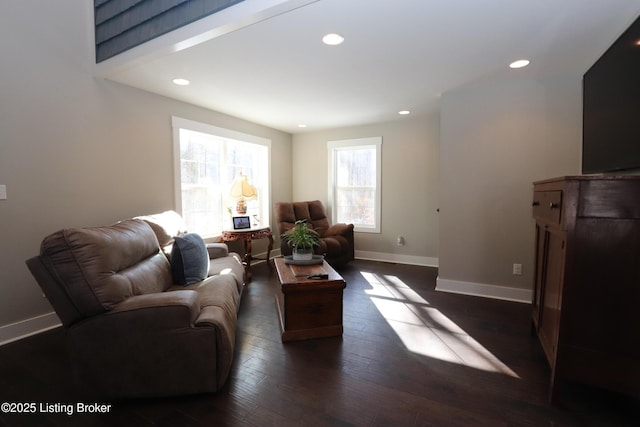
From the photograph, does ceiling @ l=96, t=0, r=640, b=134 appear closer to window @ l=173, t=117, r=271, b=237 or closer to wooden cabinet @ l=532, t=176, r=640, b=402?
window @ l=173, t=117, r=271, b=237

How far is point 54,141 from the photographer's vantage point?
2.54 meters

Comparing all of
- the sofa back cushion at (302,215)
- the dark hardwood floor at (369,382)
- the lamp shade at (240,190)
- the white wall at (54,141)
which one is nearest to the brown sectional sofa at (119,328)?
the dark hardwood floor at (369,382)

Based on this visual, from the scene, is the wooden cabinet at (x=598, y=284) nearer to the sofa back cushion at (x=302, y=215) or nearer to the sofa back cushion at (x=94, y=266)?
the sofa back cushion at (x=94, y=266)

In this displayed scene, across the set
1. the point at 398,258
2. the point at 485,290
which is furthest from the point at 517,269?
the point at 398,258

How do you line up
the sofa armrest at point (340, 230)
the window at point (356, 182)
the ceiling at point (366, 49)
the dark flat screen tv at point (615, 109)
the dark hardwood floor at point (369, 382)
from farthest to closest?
the window at point (356, 182) → the sofa armrest at point (340, 230) → the ceiling at point (366, 49) → the dark flat screen tv at point (615, 109) → the dark hardwood floor at point (369, 382)

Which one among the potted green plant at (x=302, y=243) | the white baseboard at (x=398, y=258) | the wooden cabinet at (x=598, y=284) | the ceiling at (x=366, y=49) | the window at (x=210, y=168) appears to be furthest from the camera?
the white baseboard at (x=398, y=258)

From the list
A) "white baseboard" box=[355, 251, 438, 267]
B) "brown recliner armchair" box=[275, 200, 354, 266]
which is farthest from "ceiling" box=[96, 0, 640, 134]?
"white baseboard" box=[355, 251, 438, 267]

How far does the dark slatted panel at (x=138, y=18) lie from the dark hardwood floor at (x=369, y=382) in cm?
235

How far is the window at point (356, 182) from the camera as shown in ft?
16.7

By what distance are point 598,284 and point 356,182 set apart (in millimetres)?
3999

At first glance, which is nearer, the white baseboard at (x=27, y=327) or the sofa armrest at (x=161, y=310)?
the sofa armrest at (x=161, y=310)

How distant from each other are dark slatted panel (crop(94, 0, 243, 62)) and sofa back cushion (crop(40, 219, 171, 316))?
4.98 feet

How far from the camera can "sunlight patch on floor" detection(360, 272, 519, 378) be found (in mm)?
2061

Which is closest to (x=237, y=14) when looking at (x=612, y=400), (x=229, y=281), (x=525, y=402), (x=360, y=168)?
(x=229, y=281)
